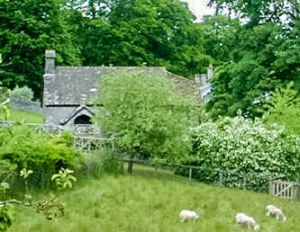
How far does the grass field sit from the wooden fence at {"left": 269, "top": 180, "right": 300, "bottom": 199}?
2.37 meters

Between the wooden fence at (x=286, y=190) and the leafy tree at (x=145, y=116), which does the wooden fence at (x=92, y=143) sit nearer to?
the leafy tree at (x=145, y=116)

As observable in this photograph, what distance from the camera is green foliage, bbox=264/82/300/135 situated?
26312 millimetres

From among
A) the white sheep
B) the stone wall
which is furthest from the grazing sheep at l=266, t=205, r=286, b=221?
the stone wall

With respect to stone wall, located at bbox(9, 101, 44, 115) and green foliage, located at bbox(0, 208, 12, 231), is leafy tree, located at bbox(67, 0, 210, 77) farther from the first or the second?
green foliage, located at bbox(0, 208, 12, 231)

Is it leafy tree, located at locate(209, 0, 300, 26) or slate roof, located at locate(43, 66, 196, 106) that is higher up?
leafy tree, located at locate(209, 0, 300, 26)

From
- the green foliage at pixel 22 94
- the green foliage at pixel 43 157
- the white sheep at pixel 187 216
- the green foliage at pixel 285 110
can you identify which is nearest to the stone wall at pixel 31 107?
the green foliage at pixel 22 94

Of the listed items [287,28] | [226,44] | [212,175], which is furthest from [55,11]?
[212,175]

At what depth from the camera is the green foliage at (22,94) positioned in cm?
3950

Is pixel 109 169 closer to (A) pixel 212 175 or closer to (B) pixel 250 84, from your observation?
(A) pixel 212 175

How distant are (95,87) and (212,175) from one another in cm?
1390

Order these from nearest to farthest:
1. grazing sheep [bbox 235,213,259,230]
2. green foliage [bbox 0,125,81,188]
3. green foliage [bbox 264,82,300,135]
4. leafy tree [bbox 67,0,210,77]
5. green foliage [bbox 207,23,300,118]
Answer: grazing sheep [bbox 235,213,259,230]
green foliage [bbox 0,125,81,188]
green foliage [bbox 264,82,300,135]
green foliage [bbox 207,23,300,118]
leafy tree [bbox 67,0,210,77]

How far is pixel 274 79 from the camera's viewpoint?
99.3 ft

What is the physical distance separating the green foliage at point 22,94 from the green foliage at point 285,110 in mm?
16911

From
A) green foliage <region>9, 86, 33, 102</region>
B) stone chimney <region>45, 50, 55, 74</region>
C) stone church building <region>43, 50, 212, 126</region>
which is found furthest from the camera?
green foliage <region>9, 86, 33, 102</region>
